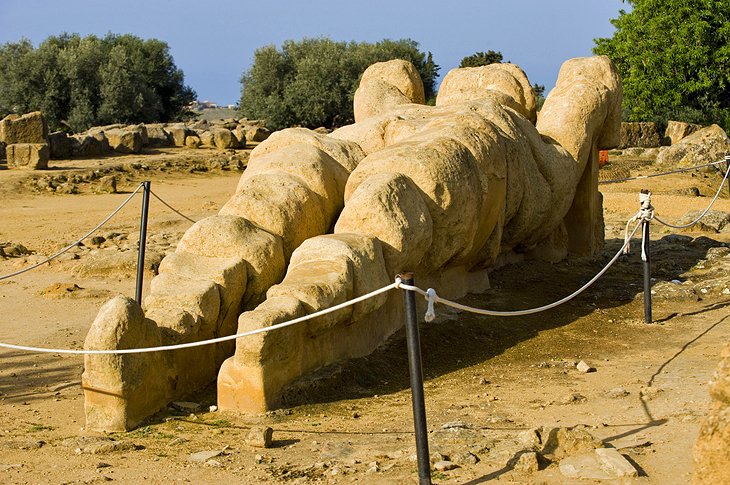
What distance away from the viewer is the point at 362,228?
8.45 metres

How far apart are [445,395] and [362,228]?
1682 mm

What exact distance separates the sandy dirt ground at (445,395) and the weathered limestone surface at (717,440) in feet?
3.41

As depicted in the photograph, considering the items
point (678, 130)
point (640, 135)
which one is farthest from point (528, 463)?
point (678, 130)

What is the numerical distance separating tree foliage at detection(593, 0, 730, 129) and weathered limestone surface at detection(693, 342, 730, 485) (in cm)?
2750

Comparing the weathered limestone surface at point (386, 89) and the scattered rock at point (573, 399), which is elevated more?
the weathered limestone surface at point (386, 89)

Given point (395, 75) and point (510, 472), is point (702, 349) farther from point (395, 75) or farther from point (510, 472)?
point (395, 75)

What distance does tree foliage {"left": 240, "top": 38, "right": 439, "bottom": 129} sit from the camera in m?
37.5

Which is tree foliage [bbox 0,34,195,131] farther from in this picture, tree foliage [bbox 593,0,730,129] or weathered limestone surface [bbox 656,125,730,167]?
weathered limestone surface [bbox 656,125,730,167]

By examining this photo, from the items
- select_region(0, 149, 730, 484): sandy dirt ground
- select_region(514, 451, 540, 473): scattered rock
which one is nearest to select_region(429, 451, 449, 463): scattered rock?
select_region(0, 149, 730, 484): sandy dirt ground

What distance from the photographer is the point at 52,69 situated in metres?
34.4

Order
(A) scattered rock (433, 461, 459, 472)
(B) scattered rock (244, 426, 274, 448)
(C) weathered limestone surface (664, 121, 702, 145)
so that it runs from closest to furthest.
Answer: (A) scattered rock (433, 461, 459, 472) → (B) scattered rock (244, 426, 274, 448) → (C) weathered limestone surface (664, 121, 702, 145)

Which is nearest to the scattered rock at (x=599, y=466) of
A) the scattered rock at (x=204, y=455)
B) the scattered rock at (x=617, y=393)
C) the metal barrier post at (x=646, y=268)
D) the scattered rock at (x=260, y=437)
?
the scattered rock at (x=617, y=393)

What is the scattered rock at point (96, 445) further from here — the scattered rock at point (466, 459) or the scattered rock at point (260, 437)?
the scattered rock at point (466, 459)

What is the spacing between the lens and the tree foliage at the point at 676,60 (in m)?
30.1
